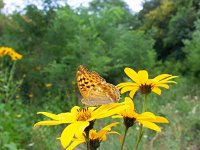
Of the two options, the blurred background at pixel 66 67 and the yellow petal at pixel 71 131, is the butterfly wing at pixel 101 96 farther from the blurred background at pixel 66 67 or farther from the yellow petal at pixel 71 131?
the blurred background at pixel 66 67

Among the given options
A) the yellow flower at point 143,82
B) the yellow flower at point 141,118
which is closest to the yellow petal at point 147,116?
the yellow flower at point 141,118

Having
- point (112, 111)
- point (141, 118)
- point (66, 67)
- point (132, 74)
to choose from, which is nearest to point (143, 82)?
point (132, 74)

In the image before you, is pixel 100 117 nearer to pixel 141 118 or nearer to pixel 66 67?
pixel 141 118

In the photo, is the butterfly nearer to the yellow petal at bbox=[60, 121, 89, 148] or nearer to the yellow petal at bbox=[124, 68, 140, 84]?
the yellow petal at bbox=[60, 121, 89, 148]

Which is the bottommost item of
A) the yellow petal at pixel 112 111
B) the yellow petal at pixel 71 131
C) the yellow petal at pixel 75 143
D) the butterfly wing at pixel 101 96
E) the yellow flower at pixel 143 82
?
the yellow petal at pixel 75 143

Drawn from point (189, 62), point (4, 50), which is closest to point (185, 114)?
point (4, 50)

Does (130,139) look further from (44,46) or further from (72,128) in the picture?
(44,46)

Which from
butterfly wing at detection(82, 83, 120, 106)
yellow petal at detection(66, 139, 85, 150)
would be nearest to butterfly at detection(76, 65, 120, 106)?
butterfly wing at detection(82, 83, 120, 106)

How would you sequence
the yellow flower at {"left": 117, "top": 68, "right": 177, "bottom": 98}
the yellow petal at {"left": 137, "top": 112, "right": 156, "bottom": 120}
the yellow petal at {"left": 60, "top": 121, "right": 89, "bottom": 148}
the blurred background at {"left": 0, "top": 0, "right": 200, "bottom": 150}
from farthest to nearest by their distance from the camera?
1. the blurred background at {"left": 0, "top": 0, "right": 200, "bottom": 150}
2. the yellow flower at {"left": 117, "top": 68, "right": 177, "bottom": 98}
3. the yellow petal at {"left": 137, "top": 112, "right": 156, "bottom": 120}
4. the yellow petal at {"left": 60, "top": 121, "right": 89, "bottom": 148}
